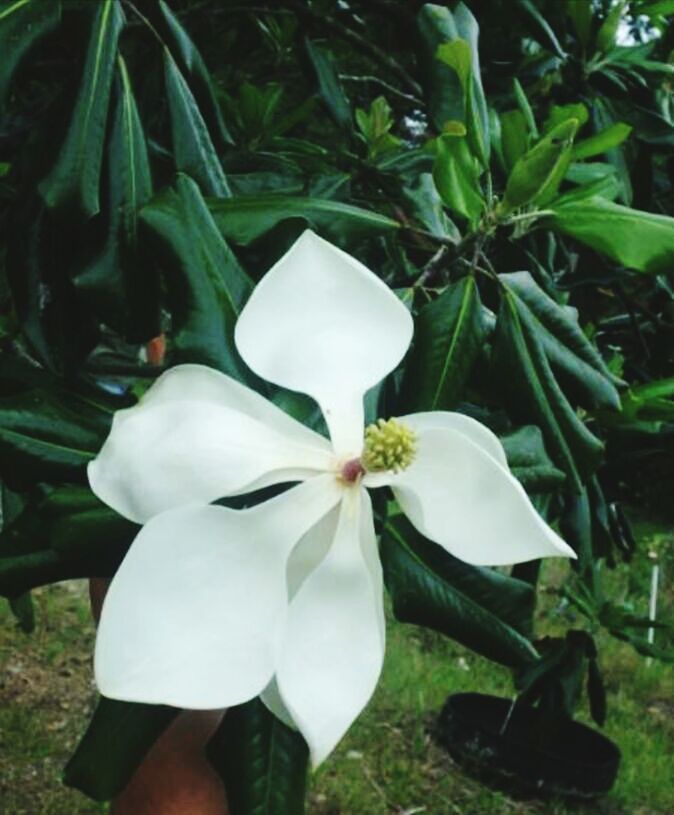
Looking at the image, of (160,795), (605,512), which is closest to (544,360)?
(160,795)

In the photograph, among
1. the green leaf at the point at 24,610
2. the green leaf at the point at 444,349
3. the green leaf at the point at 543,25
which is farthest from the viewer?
the green leaf at the point at 24,610

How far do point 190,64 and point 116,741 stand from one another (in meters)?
0.70

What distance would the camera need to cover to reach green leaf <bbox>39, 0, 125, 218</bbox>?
3.11 ft

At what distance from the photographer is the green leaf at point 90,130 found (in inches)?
37.3

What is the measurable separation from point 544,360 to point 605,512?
2.37ft

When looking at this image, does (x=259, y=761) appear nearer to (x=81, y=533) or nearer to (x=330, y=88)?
(x=81, y=533)

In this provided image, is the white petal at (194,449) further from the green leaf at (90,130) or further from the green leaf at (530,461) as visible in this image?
the green leaf at (90,130)

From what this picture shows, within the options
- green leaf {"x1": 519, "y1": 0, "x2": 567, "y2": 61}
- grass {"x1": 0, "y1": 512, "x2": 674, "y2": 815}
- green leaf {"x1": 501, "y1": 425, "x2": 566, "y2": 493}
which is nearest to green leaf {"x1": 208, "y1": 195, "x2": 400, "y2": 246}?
green leaf {"x1": 501, "y1": 425, "x2": 566, "y2": 493}

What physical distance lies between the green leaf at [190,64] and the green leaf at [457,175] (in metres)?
0.35

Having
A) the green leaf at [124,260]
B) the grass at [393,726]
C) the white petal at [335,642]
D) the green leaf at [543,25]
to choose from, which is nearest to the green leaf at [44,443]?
the green leaf at [124,260]

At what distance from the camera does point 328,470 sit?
646mm

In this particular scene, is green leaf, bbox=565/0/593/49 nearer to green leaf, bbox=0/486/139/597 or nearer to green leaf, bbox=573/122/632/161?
green leaf, bbox=573/122/632/161

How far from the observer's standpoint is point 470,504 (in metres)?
0.61

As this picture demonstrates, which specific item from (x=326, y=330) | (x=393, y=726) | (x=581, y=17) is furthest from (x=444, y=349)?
(x=393, y=726)
